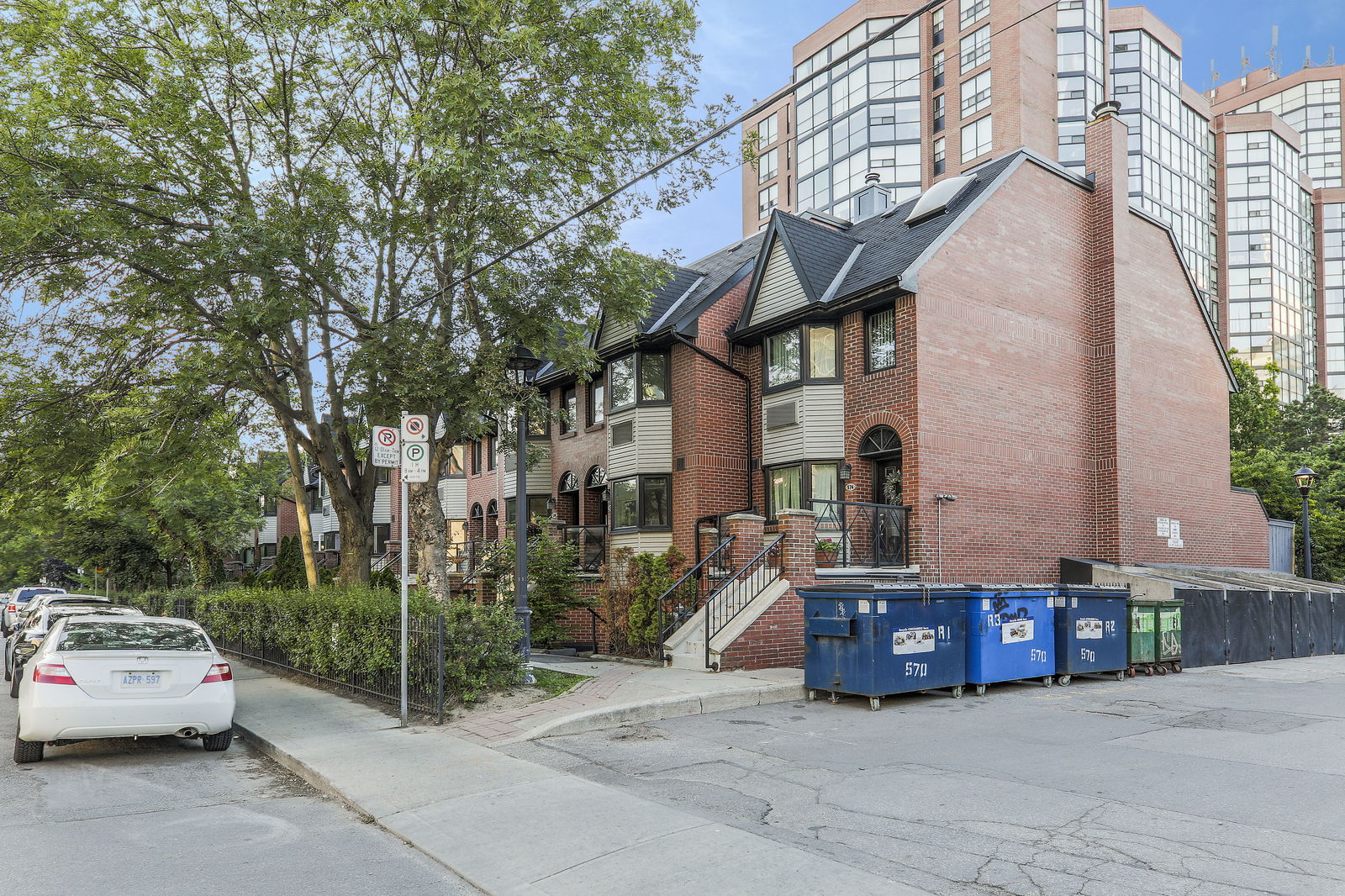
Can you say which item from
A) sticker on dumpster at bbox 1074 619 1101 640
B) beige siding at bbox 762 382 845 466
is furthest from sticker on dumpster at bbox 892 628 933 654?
beige siding at bbox 762 382 845 466

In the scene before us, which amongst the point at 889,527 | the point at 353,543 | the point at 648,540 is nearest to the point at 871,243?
the point at 889,527

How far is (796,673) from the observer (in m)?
13.1

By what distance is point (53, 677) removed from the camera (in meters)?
8.48

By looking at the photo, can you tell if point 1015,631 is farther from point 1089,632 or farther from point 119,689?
point 119,689

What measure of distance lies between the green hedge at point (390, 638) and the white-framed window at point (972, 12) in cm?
5145

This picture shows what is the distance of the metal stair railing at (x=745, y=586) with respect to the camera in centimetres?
1418

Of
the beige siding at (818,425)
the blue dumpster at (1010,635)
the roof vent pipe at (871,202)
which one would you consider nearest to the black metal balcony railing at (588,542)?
the beige siding at (818,425)

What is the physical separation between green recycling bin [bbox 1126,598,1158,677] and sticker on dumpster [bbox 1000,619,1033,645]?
8.41ft

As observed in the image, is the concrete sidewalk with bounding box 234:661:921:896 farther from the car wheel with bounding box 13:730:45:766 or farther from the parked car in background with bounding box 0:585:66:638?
the parked car in background with bounding box 0:585:66:638

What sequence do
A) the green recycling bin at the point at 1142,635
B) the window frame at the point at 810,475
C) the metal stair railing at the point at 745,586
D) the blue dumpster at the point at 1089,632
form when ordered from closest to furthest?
the blue dumpster at the point at 1089,632 < the metal stair railing at the point at 745,586 < the green recycling bin at the point at 1142,635 < the window frame at the point at 810,475

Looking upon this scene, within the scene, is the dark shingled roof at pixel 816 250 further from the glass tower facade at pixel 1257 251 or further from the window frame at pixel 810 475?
the glass tower facade at pixel 1257 251

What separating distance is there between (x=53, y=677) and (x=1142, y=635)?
47.5ft

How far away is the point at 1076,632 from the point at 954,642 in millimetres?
2744

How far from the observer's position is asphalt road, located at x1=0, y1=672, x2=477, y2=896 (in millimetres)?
5418
